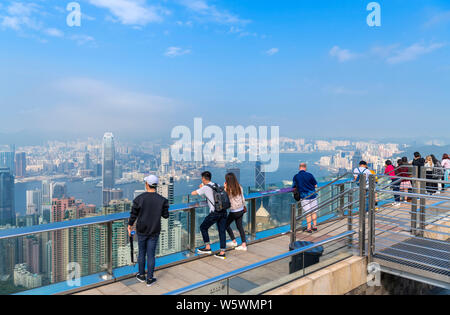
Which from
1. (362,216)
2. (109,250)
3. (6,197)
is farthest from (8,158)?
(362,216)

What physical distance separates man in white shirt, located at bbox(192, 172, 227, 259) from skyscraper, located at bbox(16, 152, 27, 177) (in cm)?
2941

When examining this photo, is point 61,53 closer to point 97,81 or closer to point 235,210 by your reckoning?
point 97,81

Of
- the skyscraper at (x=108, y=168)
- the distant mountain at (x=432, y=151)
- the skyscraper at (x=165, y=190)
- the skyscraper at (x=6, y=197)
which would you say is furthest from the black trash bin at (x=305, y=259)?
the skyscraper at (x=6, y=197)

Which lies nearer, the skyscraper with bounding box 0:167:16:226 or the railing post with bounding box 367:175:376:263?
the railing post with bounding box 367:175:376:263

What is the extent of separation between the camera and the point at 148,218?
4.94m

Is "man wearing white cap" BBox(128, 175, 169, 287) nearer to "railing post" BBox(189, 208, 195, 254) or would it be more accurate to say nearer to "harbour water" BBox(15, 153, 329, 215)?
"harbour water" BBox(15, 153, 329, 215)

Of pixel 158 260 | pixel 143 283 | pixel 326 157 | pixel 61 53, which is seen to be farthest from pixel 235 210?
pixel 61 53

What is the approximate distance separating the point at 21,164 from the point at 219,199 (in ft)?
115

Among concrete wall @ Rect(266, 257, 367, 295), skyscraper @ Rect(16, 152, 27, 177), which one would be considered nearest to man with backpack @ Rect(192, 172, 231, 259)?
concrete wall @ Rect(266, 257, 367, 295)

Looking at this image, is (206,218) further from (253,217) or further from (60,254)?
(60,254)

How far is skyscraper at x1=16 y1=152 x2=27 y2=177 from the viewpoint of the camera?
31081mm

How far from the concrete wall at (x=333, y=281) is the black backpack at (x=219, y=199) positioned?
2.10 metres

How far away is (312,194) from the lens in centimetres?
726
